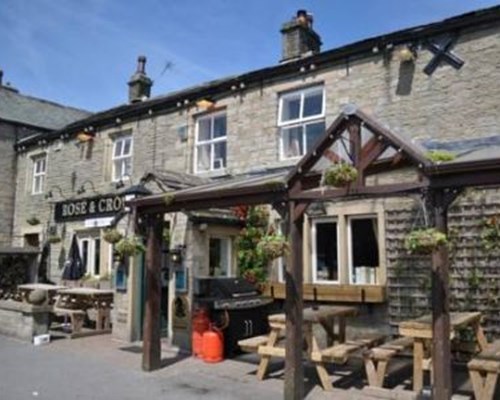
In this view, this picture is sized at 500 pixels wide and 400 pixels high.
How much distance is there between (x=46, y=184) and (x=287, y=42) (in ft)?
30.3

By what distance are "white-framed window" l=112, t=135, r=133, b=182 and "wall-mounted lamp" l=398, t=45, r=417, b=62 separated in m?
7.68

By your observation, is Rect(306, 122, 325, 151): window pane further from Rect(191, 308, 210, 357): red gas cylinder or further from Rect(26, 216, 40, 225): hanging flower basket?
Rect(26, 216, 40, 225): hanging flower basket

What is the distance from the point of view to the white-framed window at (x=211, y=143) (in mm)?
12578

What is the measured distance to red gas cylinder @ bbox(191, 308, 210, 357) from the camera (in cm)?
893

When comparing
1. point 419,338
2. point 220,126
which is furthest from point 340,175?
point 220,126

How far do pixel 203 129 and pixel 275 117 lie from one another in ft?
7.53

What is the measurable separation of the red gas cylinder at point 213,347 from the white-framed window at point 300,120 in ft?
13.7

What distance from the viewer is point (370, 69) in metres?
10.2

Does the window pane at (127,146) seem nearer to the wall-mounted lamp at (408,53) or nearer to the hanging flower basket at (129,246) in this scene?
the hanging flower basket at (129,246)

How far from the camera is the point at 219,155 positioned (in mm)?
12633

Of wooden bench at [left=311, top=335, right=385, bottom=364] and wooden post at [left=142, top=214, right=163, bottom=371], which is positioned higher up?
wooden post at [left=142, top=214, right=163, bottom=371]

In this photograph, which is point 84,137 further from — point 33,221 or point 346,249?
point 346,249

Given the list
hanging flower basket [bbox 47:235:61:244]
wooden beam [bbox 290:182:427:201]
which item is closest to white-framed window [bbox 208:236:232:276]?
wooden beam [bbox 290:182:427:201]

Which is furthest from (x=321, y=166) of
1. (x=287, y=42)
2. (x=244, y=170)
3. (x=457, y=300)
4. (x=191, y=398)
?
(x=287, y=42)
